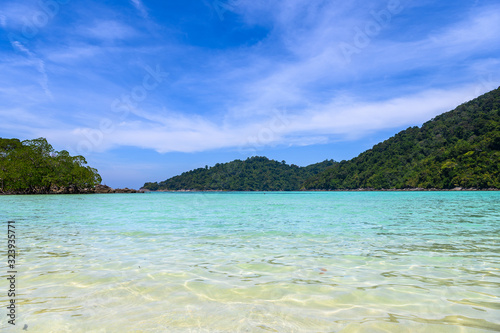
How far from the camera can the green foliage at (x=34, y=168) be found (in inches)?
3219

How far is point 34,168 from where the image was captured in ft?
279

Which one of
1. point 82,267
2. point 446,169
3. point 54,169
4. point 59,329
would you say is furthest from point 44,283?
point 446,169

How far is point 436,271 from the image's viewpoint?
6.44m

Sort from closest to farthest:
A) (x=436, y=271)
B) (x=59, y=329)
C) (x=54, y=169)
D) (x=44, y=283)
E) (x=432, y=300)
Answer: (x=59, y=329), (x=432, y=300), (x=44, y=283), (x=436, y=271), (x=54, y=169)

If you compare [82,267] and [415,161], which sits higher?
[415,161]

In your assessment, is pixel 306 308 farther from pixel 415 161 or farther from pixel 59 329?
pixel 415 161

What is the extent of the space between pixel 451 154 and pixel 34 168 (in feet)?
567

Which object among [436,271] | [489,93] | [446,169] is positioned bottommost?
[436,271]

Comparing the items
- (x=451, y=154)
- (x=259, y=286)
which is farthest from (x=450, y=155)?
(x=259, y=286)

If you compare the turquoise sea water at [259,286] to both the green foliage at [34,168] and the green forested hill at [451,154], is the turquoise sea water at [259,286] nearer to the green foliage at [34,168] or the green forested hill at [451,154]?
the green foliage at [34,168]

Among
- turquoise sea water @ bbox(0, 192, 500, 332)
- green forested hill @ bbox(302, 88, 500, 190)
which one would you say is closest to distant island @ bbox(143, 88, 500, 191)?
green forested hill @ bbox(302, 88, 500, 190)

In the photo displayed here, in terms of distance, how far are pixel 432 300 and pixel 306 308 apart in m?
2.09

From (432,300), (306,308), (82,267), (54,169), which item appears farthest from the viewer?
(54,169)

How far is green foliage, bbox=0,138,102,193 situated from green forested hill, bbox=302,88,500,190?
151 m
